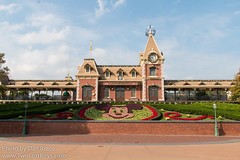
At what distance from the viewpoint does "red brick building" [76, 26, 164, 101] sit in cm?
4028

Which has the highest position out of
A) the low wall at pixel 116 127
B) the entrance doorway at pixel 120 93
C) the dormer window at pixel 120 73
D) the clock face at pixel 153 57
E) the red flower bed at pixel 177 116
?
the clock face at pixel 153 57

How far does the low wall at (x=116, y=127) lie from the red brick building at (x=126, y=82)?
19.7 meters

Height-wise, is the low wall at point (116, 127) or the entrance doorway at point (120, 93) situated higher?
the entrance doorway at point (120, 93)

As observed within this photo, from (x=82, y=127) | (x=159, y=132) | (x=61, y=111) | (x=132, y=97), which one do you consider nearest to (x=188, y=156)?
(x=159, y=132)

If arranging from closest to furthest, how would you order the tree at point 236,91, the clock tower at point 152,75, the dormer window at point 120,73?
the tree at point 236,91
the clock tower at point 152,75
the dormer window at point 120,73

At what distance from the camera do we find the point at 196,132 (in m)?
19.8

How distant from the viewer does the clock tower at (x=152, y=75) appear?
40062 mm

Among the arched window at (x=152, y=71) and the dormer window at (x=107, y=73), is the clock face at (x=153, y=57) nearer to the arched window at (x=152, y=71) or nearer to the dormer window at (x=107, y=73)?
the arched window at (x=152, y=71)

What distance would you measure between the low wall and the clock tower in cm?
1972

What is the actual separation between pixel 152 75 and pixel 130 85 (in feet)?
15.0

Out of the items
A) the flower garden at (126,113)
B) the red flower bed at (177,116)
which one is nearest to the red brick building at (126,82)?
the flower garden at (126,113)

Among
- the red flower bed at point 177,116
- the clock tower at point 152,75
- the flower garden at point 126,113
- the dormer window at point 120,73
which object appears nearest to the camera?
the red flower bed at point 177,116

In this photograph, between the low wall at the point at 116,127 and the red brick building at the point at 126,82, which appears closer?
the low wall at the point at 116,127

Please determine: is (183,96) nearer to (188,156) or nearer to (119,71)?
(119,71)
